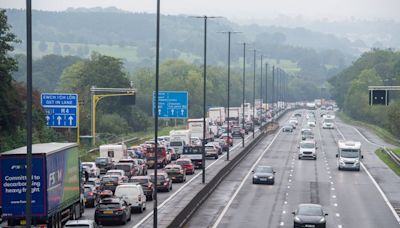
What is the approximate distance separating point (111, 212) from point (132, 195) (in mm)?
5135

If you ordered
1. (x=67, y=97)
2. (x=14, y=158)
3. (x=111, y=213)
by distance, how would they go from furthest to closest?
(x=67, y=97)
(x=111, y=213)
(x=14, y=158)

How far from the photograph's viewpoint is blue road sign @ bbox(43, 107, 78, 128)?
69.5 m

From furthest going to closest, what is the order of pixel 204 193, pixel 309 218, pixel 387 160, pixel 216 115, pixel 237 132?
1. pixel 216 115
2. pixel 237 132
3. pixel 387 160
4. pixel 204 193
5. pixel 309 218

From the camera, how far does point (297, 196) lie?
57.3 meters

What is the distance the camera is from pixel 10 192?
118ft

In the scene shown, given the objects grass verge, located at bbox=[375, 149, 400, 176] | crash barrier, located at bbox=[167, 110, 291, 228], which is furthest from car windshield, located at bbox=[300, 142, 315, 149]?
grass verge, located at bbox=[375, 149, 400, 176]

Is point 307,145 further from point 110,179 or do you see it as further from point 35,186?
point 35,186

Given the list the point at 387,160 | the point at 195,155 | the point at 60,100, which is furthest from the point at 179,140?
the point at 60,100

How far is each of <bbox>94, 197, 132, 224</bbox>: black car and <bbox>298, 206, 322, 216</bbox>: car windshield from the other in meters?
7.80

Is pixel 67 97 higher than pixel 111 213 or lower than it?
higher

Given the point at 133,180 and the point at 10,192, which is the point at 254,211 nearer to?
the point at 133,180

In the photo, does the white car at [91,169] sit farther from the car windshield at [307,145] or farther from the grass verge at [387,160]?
the car windshield at [307,145]

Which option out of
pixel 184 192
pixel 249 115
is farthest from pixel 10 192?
pixel 249 115

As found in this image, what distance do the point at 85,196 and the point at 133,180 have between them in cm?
402
